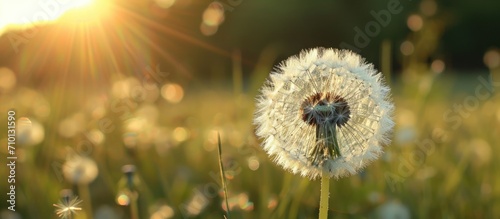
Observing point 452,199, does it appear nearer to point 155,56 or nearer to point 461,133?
point 461,133

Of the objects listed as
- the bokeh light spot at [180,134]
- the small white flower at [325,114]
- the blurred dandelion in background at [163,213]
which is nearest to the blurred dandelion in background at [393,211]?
the blurred dandelion in background at [163,213]

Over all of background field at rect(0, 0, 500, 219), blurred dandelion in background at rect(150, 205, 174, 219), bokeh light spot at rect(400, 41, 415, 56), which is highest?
bokeh light spot at rect(400, 41, 415, 56)

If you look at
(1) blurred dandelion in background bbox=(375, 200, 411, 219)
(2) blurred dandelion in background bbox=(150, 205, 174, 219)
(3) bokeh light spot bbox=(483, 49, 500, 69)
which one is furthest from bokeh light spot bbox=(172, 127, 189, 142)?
(3) bokeh light spot bbox=(483, 49, 500, 69)

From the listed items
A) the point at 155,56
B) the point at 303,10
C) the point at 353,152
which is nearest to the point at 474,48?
the point at 303,10

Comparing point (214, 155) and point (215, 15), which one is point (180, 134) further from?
point (215, 15)

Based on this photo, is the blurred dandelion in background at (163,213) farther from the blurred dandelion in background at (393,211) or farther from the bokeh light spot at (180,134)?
the bokeh light spot at (180,134)

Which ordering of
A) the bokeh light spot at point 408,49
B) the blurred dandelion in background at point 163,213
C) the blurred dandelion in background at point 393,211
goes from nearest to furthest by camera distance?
1. the blurred dandelion in background at point 163,213
2. the blurred dandelion in background at point 393,211
3. the bokeh light spot at point 408,49

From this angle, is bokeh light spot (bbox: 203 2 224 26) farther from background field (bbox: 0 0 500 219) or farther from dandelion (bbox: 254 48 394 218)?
dandelion (bbox: 254 48 394 218)

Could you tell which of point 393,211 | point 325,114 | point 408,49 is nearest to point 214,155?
point 393,211
